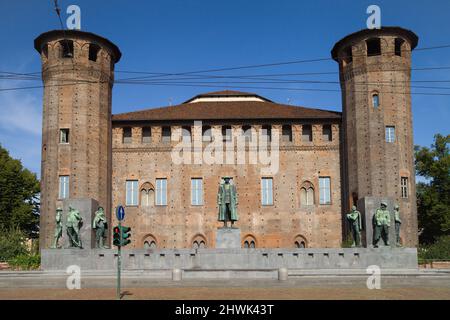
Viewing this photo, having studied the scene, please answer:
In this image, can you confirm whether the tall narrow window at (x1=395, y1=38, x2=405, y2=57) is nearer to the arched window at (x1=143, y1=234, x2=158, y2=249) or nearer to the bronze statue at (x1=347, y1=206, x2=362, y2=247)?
the bronze statue at (x1=347, y1=206, x2=362, y2=247)

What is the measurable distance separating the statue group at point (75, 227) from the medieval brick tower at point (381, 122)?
704 inches

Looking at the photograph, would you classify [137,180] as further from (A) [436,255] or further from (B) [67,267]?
(A) [436,255]

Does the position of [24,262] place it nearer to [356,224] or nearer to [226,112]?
[356,224]

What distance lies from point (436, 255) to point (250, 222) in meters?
12.4

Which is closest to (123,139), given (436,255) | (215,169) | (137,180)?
(137,180)

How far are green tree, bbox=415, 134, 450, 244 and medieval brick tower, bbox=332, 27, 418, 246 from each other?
257 inches

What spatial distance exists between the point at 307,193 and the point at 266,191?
2.88 meters

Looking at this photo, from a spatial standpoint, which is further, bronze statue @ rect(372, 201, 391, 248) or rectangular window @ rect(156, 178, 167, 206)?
rectangular window @ rect(156, 178, 167, 206)

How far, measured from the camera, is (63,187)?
37.5 m

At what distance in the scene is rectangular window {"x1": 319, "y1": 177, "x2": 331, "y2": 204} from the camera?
4034cm

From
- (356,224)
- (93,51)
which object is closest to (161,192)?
(93,51)

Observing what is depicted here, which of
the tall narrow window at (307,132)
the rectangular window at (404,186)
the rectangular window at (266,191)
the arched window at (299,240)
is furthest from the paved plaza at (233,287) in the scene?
the tall narrow window at (307,132)

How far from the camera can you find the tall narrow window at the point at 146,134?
41906 mm

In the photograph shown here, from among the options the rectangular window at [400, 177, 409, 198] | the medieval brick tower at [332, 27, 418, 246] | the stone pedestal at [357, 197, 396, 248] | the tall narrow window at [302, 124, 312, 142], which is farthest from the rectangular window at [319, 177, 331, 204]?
the stone pedestal at [357, 197, 396, 248]
